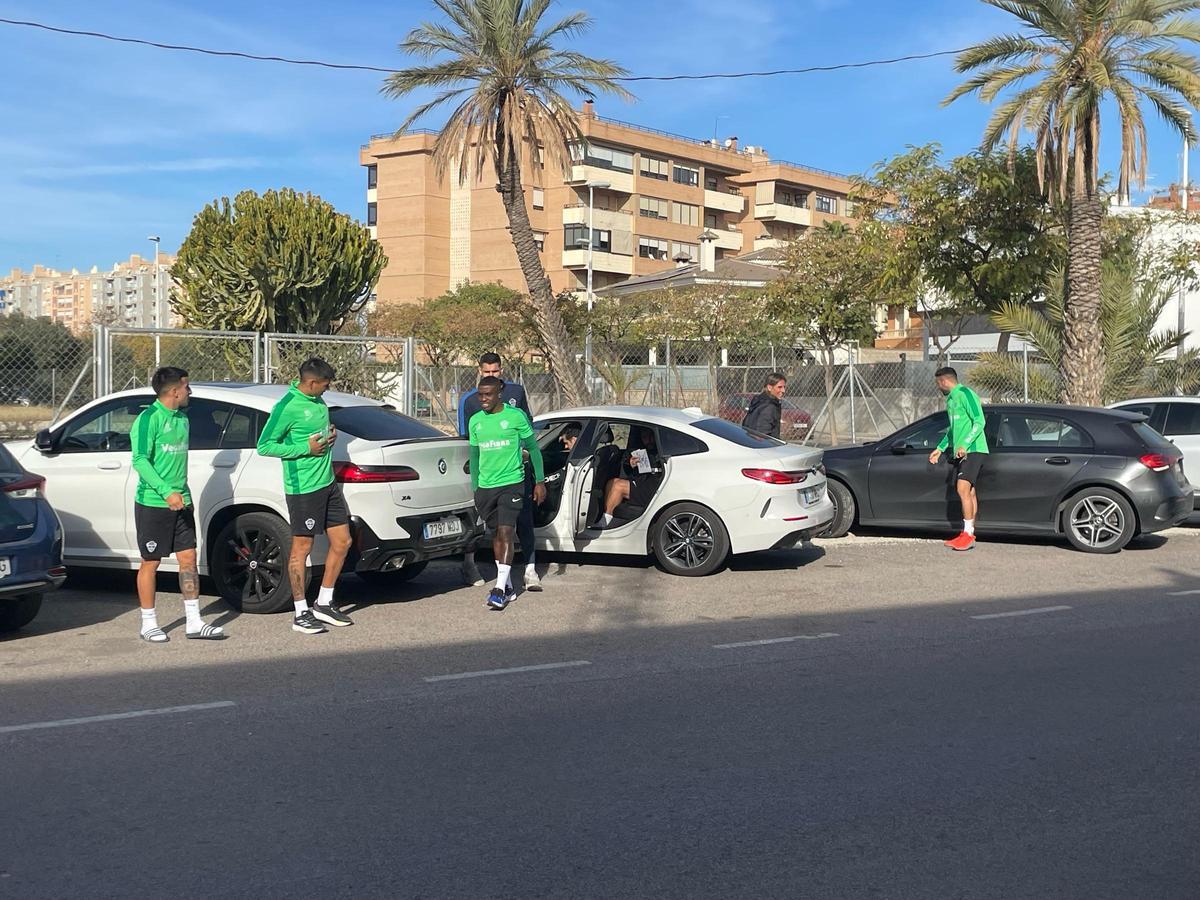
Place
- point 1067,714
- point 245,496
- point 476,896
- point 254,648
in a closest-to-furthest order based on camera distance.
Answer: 1. point 476,896
2. point 1067,714
3. point 254,648
4. point 245,496

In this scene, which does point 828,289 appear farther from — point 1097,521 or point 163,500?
point 163,500

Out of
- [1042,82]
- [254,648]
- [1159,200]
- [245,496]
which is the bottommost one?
[254,648]

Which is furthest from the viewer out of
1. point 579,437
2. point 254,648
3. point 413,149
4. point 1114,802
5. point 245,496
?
point 413,149

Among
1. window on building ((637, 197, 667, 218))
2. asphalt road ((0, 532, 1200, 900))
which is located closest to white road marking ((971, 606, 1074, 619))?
asphalt road ((0, 532, 1200, 900))

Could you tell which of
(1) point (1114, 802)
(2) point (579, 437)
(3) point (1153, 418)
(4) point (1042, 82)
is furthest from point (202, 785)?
(4) point (1042, 82)

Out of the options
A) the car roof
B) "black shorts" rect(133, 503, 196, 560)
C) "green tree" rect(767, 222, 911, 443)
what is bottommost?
"black shorts" rect(133, 503, 196, 560)

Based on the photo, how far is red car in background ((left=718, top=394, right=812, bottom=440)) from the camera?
26.5 metres

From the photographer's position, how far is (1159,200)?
61.1 meters

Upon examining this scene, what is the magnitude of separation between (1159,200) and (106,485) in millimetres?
60608

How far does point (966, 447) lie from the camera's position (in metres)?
13.0

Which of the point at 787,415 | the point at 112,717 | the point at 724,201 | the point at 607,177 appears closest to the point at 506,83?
the point at 787,415

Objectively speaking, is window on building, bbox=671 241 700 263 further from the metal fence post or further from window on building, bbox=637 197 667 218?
the metal fence post

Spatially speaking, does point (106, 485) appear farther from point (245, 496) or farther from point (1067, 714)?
point (1067, 714)

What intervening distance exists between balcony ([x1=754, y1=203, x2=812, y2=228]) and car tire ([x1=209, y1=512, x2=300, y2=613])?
82651 mm
